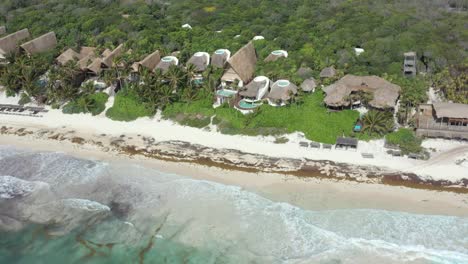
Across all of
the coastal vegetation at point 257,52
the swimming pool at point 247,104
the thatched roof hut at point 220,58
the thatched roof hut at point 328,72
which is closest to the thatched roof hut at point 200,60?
the thatched roof hut at point 220,58

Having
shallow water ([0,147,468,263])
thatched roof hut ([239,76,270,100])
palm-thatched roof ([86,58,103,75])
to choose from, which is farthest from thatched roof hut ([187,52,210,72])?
shallow water ([0,147,468,263])

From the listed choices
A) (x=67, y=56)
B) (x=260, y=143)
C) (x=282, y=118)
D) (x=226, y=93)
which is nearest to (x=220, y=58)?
(x=226, y=93)

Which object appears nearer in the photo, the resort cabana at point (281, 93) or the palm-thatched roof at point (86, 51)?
the resort cabana at point (281, 93)

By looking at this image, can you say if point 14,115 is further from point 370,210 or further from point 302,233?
point 370,210

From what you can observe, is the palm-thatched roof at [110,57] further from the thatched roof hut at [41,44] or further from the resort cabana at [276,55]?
the resort cabana at [276,55]

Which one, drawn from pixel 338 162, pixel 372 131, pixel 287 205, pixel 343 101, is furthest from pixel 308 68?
pixel 287 205
